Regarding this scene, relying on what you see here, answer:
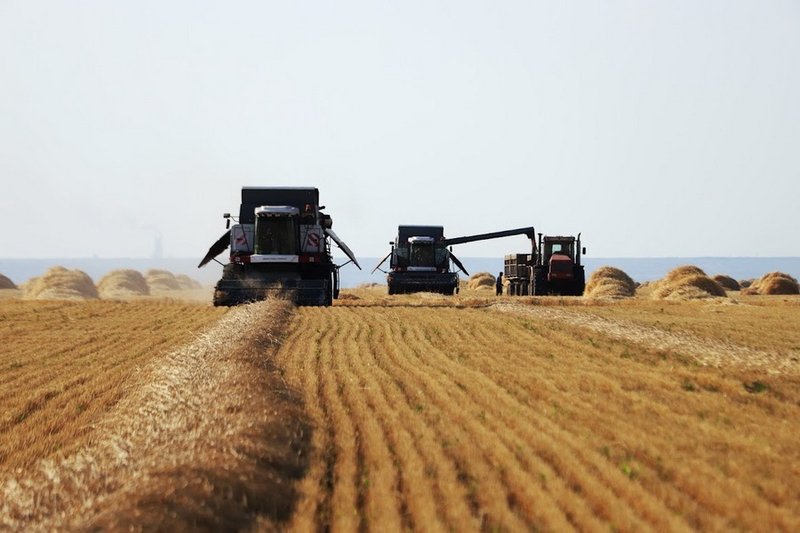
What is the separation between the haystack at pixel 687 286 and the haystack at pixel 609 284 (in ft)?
7.47

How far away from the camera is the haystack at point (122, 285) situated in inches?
2368

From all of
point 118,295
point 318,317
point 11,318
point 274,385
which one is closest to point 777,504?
point 274,385

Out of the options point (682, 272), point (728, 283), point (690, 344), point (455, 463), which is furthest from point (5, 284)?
point (455, 463)

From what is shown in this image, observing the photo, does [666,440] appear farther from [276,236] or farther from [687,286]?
[687,286]

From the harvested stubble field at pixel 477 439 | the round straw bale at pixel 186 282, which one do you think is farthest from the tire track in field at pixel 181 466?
the round straw bale at pixel 186 282

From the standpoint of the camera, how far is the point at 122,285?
63.1 metres

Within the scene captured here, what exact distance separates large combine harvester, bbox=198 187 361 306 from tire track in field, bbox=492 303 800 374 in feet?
28.8

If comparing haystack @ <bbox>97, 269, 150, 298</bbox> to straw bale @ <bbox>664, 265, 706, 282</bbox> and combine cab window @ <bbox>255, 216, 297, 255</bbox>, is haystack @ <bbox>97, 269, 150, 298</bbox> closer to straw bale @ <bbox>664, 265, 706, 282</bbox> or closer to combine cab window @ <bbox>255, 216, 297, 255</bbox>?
combine cab window @ <bbox>255, 216, 297, 255</bbox>

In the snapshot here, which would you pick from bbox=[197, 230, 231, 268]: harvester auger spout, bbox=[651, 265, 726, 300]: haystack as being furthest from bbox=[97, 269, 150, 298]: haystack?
bbox=[651, 265, 726, 300]: haystack

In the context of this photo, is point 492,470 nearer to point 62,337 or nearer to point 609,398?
point 609,398

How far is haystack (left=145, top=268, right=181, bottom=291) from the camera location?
72.5m

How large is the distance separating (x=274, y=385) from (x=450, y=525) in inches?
224

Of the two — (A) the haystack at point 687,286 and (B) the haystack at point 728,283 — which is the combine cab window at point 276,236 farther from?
(B) the haystack at point 728,283

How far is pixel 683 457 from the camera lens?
852 cm
